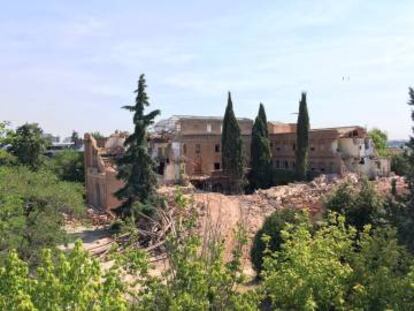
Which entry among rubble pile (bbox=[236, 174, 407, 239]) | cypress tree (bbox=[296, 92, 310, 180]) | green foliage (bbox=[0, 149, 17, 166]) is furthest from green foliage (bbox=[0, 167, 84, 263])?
cypress tree (bbox=[296, 92, 310, 180])

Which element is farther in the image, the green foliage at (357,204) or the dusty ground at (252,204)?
the dusty ground at (252,204)

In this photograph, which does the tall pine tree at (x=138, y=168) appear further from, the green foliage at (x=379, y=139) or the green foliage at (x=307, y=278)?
the green foliage at (x=379, y=139)

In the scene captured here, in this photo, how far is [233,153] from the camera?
44594 mm

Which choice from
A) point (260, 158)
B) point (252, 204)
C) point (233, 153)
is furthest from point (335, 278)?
point (260, 158)

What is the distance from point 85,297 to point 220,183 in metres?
42.7

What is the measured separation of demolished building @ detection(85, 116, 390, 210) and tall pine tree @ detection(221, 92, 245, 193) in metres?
2.32

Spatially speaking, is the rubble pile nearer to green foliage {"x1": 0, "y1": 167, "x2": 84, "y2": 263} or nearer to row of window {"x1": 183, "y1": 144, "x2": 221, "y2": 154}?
green foliage {"x1": 0, "y1": 167, "x2": 84, "y2": 263}

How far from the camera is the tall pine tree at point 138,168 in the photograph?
1085 inches

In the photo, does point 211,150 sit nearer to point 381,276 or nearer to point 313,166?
point 313,166

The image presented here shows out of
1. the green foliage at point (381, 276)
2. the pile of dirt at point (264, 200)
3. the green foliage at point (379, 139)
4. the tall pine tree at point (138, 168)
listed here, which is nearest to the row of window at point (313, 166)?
the pile of dirt at point (264, 200)

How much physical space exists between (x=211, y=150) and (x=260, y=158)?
259 inches

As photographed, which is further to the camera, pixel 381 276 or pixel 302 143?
pixel 302 143

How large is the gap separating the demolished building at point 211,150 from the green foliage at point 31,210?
55.9ft

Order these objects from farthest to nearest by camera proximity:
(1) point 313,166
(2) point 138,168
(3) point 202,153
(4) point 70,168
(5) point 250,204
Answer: (1) point 313,166
(3) point 202,153
(4) point 70,168
(5) point 250,204
(2) point 138,168
